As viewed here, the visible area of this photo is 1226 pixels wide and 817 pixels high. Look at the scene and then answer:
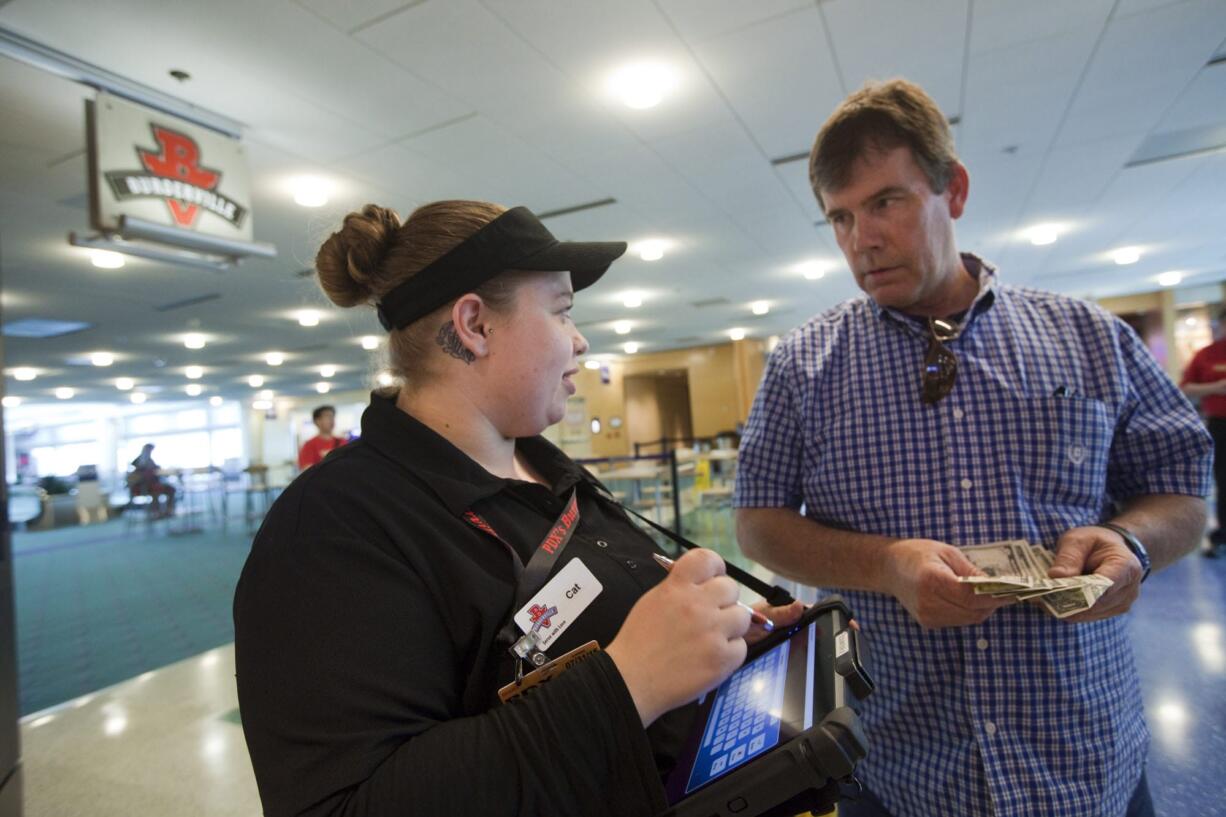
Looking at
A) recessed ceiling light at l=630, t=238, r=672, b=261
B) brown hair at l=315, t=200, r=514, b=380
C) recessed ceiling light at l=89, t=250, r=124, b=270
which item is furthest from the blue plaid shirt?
recessed ceiling light at l=89, t=250, r=124, b=270

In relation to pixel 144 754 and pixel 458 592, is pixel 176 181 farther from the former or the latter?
pixel 458 592

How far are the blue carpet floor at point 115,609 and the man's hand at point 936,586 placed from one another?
174 cm

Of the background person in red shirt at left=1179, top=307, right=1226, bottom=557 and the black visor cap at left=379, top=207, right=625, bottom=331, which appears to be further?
the background person in red shirt at left=1179, top=307, right=1226, bottom=557

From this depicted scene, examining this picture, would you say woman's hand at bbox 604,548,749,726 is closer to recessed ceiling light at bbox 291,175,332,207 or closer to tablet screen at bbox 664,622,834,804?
tablet screen at bbox 664,622,834,804

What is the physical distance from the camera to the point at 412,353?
92 centimetres

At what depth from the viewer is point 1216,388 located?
15.0 feet

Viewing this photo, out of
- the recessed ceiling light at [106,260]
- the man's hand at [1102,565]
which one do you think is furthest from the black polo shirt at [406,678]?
the recessed ceiling light at [106,260]

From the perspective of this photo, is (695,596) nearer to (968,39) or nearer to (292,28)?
(292,28)

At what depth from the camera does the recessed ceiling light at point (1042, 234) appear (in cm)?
768

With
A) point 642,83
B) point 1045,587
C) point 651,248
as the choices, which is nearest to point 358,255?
point 1045,587

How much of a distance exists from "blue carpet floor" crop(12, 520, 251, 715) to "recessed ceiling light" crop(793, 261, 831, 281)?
7.36 metres

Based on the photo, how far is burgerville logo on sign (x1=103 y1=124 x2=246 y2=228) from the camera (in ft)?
10.8

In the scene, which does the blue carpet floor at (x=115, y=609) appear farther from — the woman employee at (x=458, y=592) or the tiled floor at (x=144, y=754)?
the woman employee at (x=458, y=592)

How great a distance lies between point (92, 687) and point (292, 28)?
3774mm
